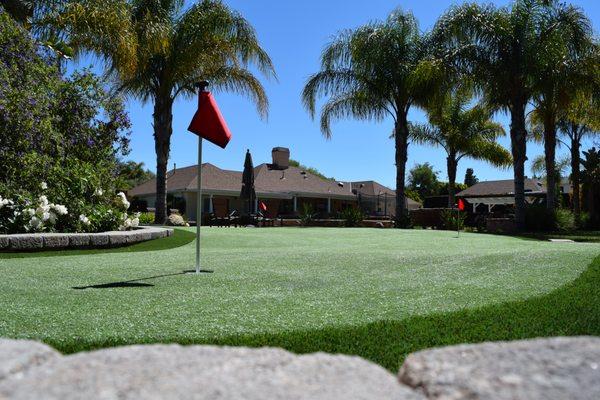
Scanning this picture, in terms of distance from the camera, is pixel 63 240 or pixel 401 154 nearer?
pixel 63 240

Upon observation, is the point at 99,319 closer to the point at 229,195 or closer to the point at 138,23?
the point at 138,23

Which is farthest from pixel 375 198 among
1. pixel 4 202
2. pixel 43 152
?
pixel 4 202

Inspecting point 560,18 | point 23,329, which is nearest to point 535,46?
point 560,18

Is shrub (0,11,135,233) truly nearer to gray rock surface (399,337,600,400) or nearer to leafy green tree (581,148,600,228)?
gray rock surface (399,337,600,400)

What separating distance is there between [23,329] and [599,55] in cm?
2151

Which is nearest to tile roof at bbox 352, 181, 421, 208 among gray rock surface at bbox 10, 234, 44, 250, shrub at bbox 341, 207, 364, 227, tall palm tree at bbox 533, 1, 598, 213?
shrub at bbox 341, 207, 364, 227

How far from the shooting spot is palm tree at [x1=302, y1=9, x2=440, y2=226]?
2300 centimetres

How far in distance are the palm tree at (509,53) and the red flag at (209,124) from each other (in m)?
16.2

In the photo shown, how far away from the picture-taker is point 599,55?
1950cm

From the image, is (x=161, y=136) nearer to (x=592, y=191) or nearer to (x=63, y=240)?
(x=63, y=240)

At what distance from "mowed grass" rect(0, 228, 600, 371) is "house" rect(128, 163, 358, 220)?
82.8 ft

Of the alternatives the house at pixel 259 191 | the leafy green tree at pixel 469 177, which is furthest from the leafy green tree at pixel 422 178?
the house at pixel 259 191

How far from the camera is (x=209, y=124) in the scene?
582cm

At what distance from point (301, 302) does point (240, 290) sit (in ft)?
2.42
